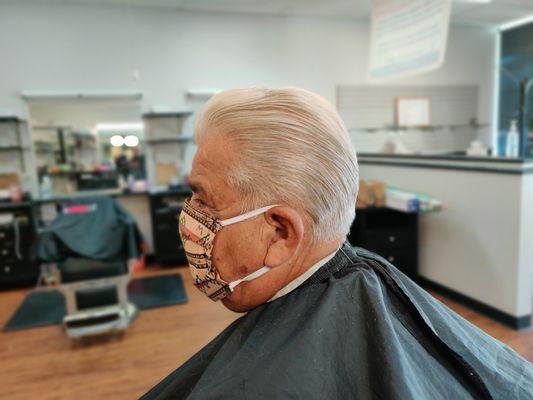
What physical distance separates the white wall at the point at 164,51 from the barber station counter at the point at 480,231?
7.16ft

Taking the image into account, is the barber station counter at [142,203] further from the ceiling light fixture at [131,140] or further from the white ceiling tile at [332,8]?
the white ceiling tile at [332,8]

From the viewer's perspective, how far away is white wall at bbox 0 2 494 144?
14.0 ft

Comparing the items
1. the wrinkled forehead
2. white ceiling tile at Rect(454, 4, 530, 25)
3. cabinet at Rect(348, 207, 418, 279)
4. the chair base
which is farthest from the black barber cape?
white ceiling tile at Rect(454, 4, 530, 25)

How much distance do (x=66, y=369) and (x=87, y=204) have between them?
1.18m

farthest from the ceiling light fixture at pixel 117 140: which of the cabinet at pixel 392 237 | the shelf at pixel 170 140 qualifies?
the cabinet at pixel 392 237

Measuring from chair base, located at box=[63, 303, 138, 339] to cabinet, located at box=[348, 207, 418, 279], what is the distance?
1.88 metres

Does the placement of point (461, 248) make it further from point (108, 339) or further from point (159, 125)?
point (159, 125)

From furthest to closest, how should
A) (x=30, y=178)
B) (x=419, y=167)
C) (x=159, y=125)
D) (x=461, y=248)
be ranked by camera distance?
(x=159, y=125)
(x=30, y=178)
(x=419, y=167)
(x=461, y=248)

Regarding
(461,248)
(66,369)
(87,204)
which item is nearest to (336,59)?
(461,248)

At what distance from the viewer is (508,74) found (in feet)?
19.1

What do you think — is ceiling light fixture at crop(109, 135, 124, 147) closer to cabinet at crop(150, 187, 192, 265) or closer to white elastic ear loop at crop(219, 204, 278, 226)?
cabinet at crop(150, 187, 192, 265)

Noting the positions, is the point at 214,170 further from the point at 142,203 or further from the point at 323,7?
the point at 323,7

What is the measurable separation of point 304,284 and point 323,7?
4.62m

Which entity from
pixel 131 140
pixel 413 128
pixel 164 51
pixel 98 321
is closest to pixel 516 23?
pixel 413 128
